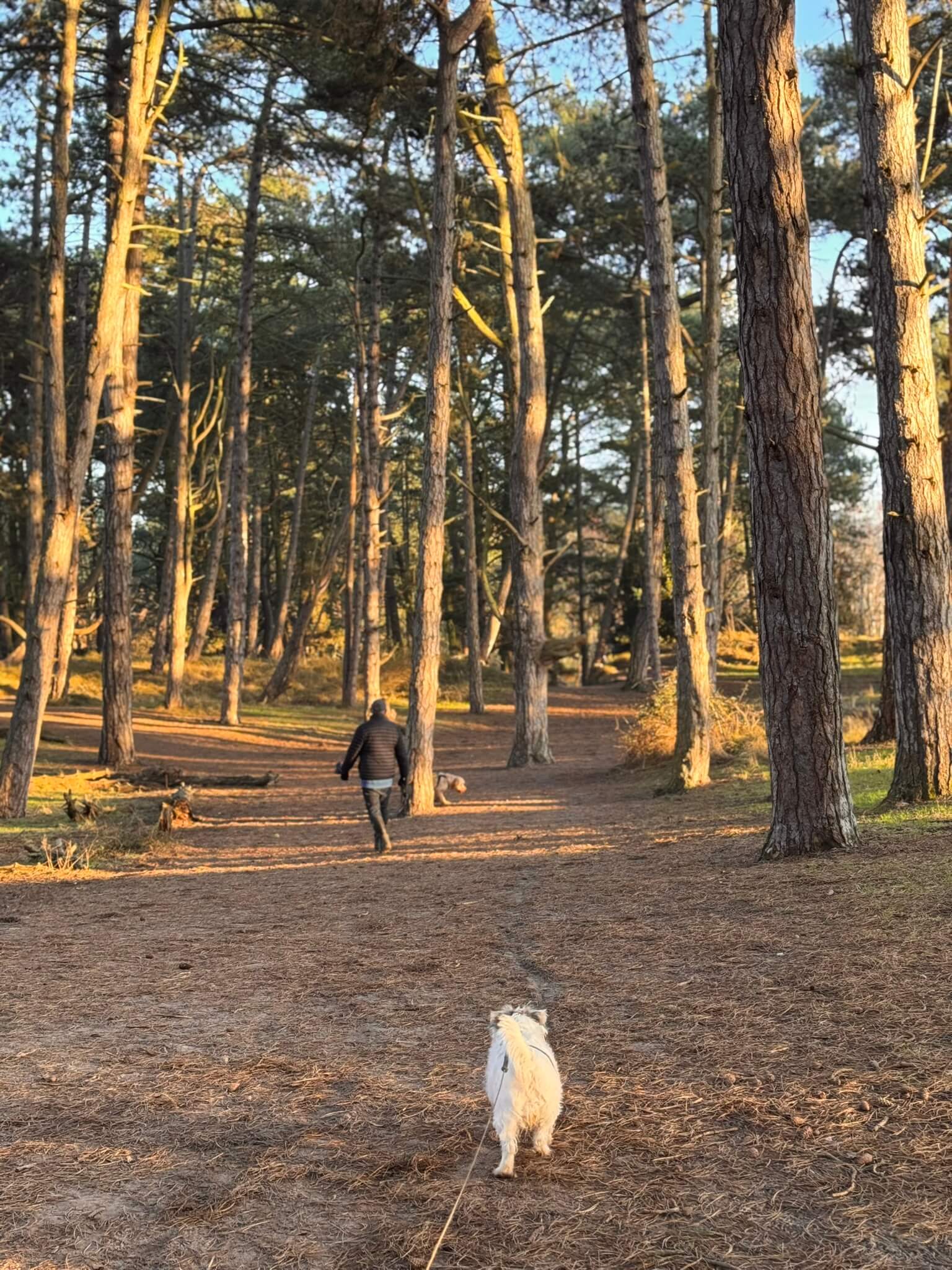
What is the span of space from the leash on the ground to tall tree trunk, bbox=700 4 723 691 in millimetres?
15297

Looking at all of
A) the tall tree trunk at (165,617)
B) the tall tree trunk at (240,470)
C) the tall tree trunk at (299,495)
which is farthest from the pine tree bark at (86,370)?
the tall tree trunk at (299,495)

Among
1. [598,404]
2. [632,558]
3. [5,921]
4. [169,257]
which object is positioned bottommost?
[5,921]

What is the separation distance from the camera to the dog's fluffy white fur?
3.77 meters

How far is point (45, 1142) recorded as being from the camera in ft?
13.9

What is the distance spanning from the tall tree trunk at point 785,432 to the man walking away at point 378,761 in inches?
179

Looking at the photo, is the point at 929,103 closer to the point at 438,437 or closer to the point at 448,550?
the point at 438,437

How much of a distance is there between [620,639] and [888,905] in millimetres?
40573

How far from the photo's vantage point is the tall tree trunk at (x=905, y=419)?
9711 mm

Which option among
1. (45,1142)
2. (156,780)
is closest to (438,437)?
(156,780)

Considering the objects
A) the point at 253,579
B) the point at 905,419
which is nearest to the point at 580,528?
the point at 253,579

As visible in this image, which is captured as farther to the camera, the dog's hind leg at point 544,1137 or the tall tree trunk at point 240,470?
the tall tree trunk at point 240,470

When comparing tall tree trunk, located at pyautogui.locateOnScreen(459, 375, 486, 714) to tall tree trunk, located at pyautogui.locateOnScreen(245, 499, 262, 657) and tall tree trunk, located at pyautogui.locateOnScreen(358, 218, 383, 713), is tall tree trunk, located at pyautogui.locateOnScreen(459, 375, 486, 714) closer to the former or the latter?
tall tree trunk, located at pyautogui.locateOnScreen(358, 218, 383, 713)

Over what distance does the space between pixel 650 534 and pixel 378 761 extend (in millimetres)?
19579

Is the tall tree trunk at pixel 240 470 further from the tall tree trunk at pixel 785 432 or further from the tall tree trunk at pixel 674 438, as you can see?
the tall tree trunk at pixel 785 432
